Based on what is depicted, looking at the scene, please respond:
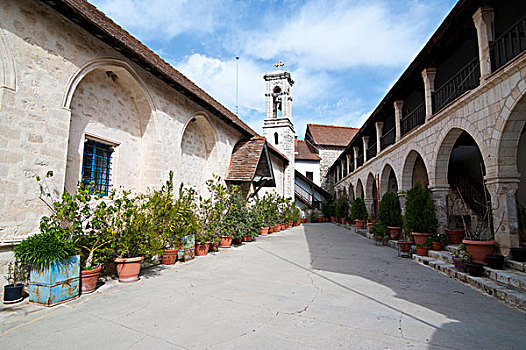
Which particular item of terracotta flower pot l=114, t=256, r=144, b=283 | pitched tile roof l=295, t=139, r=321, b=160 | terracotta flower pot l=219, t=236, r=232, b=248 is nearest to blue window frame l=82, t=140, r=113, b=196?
terracotta flower pot l=114, t=256, r=144, b=283

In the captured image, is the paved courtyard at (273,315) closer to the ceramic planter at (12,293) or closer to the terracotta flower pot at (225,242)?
the ceramic planter at (12,293)

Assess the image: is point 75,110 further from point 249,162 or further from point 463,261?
point 463,261

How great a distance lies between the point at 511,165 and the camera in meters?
5.36

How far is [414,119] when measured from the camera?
10.3m

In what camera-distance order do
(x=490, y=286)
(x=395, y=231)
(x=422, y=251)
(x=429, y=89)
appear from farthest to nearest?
(x=395, y=231) → (x=429, y=89) → (x=422, y=251) → (x=490, y=286)

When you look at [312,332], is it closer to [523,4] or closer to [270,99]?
[523,4]

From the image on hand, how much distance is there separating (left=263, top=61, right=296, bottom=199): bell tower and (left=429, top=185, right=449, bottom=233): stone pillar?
1452cm

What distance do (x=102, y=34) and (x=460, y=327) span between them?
6933 mm

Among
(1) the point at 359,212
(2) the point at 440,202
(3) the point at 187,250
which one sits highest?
(2) the point at 440,202

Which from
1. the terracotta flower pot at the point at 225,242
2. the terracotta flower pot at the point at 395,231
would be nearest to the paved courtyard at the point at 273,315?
the terracotta flower pot at the point at 225,242

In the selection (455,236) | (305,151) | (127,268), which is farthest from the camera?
(305,151)

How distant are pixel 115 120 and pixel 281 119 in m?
16.6

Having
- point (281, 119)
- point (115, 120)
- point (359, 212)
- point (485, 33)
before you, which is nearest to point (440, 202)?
point (485, 33)

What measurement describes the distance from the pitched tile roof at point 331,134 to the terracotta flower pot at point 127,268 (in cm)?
2646
